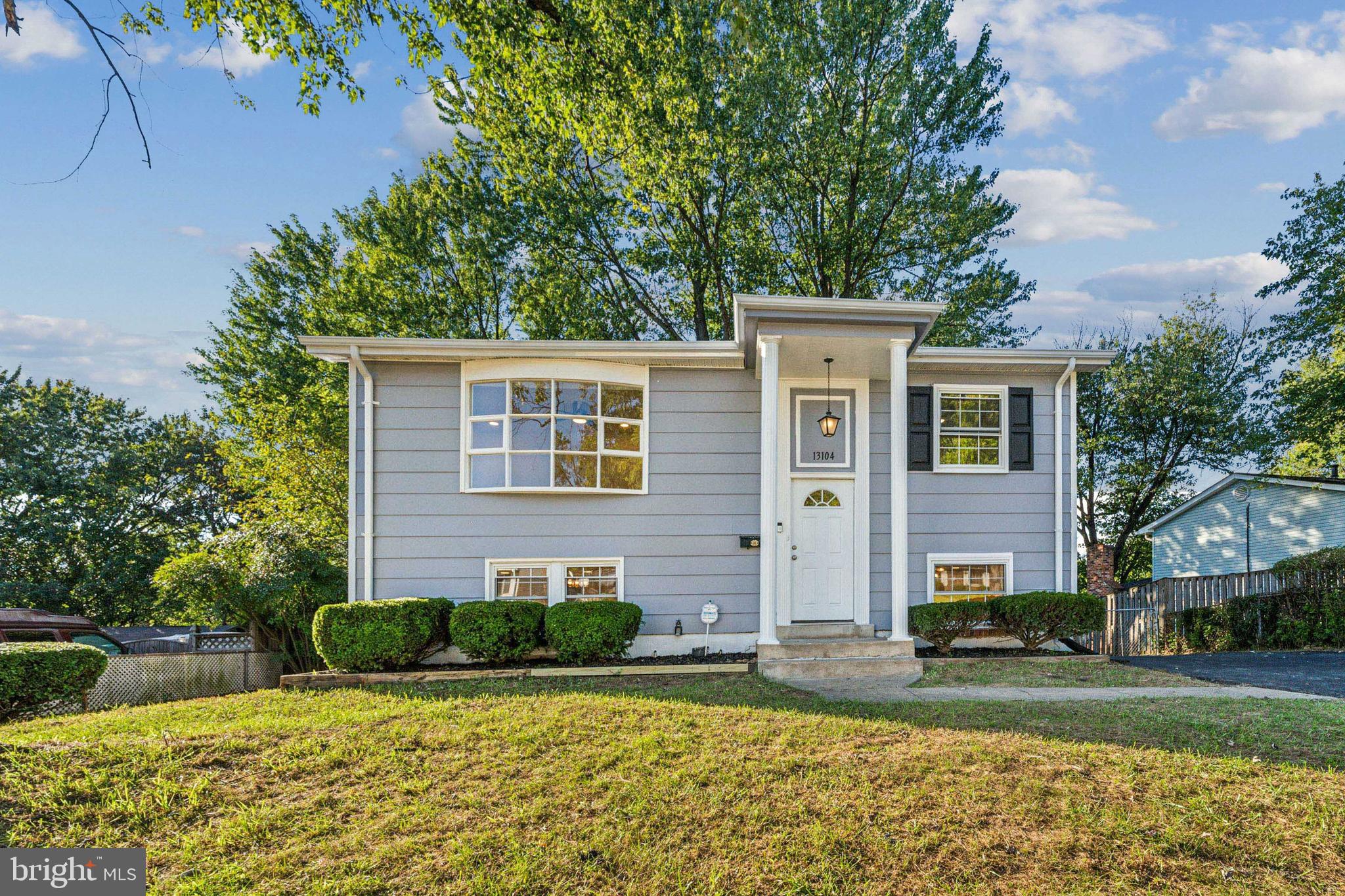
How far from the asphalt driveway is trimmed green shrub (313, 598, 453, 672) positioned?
8.42 metres

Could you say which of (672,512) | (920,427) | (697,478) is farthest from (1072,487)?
(672,512)

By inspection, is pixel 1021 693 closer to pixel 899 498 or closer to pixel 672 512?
pixel 899 498

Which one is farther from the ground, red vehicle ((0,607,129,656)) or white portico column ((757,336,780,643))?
white portico column ((757,336,780,643))

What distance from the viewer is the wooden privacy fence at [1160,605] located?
39.3 ft

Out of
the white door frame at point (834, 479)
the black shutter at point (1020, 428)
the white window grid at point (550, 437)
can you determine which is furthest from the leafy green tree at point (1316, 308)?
the white window grid at point (550, 437)

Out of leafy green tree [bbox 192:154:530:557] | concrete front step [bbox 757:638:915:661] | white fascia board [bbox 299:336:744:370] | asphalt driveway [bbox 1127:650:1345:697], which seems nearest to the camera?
asphalt driveway [bbox 1127:650:1345:697]

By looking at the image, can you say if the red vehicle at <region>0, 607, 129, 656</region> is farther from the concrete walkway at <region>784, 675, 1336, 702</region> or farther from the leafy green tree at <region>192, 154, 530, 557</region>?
the concrete walkway at <region>784, 675, 1336, 702</region>

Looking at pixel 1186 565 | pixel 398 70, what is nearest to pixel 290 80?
pixel 398 70

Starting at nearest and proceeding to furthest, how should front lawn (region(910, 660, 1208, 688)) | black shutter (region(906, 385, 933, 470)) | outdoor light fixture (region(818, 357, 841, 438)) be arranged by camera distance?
front lawn (region(910, 660, 1208, 688))
outdoor light fixture (region(818, 357, 841, 438))
black shutter (region(906, 385, 933, 470))

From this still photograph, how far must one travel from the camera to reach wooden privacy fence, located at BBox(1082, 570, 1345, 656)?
12.0 m

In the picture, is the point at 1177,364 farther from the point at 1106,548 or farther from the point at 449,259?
the point at 449,259

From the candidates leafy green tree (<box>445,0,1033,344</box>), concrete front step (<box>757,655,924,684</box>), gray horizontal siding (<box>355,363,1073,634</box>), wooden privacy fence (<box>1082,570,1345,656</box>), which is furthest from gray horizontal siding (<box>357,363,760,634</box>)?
wooden privacy fence (<box>1082,570,1345,656</box>)

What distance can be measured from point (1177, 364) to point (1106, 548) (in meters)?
5.63

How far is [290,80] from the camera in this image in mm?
5242
